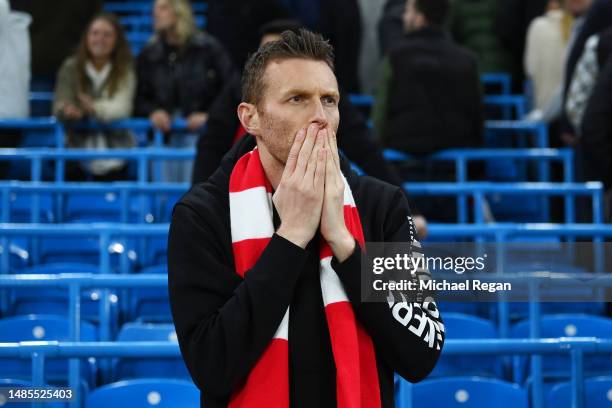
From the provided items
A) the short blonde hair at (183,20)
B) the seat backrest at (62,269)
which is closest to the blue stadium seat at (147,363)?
the seat backrest at (62,269)

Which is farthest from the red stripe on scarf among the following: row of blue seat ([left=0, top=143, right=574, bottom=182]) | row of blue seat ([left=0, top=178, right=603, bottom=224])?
row of blue seat ([left=0, top=143, right=574, bottom=182])

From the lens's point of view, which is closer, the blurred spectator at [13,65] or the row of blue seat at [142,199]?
the row of blue seat at [142,199]

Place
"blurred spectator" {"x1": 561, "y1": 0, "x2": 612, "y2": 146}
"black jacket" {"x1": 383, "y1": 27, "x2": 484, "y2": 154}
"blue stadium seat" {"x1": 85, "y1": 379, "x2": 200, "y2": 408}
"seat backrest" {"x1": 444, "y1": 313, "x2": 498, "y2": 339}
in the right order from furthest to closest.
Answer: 1. "black jacket" {"x1": 383, "y1": 27, "x2": 484, "y2": 154}
2. "blurred spectator" {"x1": 561, "y1": 0, "x2": 612, "y2": 146}
3. "seat backrest" {"x1": 444, "y1": 313, "x2": 498, "y2": 339}
4. "blue stadium seat" {"x1": 85, "y1": 379, "x2": 200, "y2": 408}

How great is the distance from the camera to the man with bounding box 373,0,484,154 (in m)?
6.10

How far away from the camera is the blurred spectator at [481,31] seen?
790cm

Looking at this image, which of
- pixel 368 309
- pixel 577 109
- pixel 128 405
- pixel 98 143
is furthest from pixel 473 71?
pixel 368 309

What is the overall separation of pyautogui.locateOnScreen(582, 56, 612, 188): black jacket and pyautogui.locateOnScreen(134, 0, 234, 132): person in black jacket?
98.2 inches

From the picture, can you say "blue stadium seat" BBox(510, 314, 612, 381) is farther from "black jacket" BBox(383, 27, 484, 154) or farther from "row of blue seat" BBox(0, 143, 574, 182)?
"black jacket" BBox(383, 27, 484, 154)

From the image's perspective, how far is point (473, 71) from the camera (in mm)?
6242

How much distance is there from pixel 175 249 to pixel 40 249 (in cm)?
330

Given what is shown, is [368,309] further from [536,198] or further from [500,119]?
A: [500,119]

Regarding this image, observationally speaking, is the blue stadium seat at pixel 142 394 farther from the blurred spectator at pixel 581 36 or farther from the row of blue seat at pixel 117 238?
the blurred spectator at pixel 581 36

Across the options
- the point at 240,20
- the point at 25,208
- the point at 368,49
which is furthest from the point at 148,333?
the point at 368,49

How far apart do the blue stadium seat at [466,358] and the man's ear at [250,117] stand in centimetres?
176
